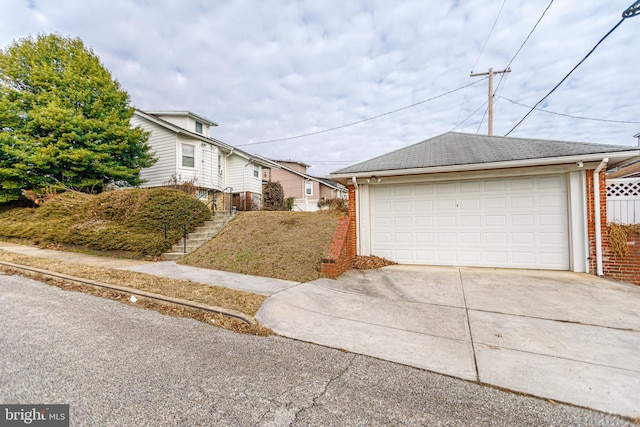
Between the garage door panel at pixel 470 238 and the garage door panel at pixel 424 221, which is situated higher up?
the garage door panel at pixel 424 221

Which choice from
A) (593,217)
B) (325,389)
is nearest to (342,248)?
(325,389)

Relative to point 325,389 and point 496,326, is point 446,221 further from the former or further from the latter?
point 325,389

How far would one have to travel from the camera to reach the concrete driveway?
8.96ft

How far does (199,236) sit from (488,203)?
9.12 m

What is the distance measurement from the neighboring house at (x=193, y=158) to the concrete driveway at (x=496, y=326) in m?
13.3

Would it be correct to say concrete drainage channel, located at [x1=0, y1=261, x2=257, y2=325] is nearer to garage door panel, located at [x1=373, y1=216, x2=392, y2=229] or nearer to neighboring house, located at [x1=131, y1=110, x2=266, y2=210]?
garage door panel, located at [x1=373, y1=216, x2=392, y2=229]

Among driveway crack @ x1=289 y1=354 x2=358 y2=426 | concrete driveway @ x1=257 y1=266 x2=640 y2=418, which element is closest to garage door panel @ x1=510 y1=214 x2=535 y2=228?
concrete driveway @ x1=257 y1=266 x2=640 y2=418

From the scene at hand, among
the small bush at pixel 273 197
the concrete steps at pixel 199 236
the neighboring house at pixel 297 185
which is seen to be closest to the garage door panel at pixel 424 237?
the concrete steps at pixel 199 236

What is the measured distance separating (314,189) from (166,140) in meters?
15.8

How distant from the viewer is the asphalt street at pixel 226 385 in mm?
2150

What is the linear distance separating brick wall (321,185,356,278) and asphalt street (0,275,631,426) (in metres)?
3.16

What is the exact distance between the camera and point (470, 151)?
25.9 ft

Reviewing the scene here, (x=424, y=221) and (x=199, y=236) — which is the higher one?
(x=424, y=221)

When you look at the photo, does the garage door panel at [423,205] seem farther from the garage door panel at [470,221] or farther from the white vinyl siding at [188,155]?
the white vinyl siding at [188,155]
